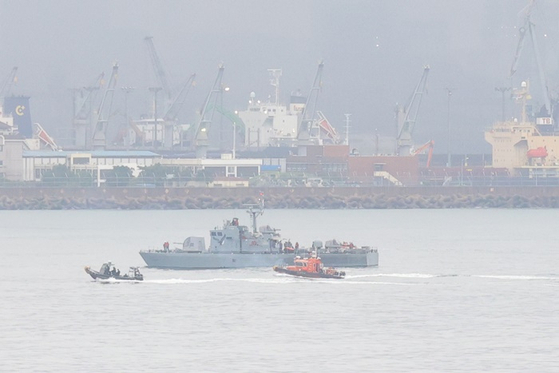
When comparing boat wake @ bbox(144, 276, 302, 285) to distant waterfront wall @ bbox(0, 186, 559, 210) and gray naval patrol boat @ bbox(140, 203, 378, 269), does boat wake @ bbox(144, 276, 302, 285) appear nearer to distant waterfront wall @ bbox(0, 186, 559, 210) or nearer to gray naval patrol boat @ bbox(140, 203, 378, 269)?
gray naval patrol boat @ bbox(140, 203, 378, 269)

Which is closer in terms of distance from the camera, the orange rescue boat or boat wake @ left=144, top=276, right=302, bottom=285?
boat wake @ left=144, top=276, right=302, bottom=285

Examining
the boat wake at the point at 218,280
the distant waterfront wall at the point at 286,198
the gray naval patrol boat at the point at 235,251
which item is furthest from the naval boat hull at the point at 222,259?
the distant waterfront wall at the point at 286,198

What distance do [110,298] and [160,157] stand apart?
13607 cm

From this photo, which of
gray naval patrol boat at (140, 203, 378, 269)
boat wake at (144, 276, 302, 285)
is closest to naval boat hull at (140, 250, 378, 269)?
gray naval patrol boat at (140, 203, 378, 269)

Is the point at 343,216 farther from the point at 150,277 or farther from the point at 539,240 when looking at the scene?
the point at 150,277

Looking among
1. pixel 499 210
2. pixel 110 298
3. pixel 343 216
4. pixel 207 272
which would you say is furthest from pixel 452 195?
pixel 110 298

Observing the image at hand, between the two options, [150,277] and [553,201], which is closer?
[150,277]

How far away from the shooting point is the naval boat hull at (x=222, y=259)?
2906 inches

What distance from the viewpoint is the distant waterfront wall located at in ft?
570

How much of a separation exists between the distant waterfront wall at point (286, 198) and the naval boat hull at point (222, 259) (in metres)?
92.2

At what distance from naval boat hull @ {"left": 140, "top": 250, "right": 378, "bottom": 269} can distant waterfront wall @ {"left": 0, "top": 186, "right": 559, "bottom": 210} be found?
92.2 m

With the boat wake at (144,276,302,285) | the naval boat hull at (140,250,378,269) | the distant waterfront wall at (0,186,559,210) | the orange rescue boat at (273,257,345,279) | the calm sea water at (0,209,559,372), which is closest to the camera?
the calm sea water at (0,209,559,372)

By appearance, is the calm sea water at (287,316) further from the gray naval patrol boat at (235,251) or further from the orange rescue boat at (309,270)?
the gray naval patrol boat at (235,251)

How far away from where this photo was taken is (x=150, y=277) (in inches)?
2795
